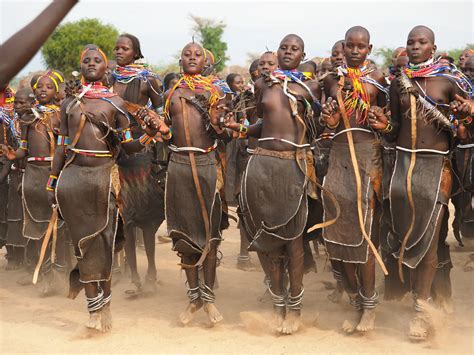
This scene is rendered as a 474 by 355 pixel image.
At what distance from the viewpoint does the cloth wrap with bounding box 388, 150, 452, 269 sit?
5.55 metres

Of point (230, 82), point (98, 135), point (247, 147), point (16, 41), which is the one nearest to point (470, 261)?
point (247, 147)

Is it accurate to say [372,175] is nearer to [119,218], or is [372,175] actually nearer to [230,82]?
[119,218]

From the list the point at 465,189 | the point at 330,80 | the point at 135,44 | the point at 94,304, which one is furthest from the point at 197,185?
the point at 465,189

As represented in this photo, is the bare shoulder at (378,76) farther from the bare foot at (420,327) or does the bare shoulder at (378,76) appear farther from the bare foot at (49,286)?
the bare foot at (49,286)

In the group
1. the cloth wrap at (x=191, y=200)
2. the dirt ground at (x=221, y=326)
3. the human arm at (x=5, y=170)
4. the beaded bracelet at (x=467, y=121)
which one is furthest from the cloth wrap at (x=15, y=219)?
the beaded bracelet at (x=467, y=121)

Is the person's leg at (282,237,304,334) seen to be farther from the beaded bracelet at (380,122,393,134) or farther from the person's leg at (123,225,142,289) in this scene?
the person's leg at (123,225,142,289)

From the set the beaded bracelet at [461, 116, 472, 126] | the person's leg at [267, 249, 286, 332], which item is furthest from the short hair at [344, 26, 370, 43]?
the person's leg at [267, 249, 286, 332]

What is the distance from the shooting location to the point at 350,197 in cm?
571

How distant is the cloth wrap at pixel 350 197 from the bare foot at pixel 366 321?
44 centimetres

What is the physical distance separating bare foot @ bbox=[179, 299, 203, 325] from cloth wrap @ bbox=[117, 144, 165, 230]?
4.50 ft

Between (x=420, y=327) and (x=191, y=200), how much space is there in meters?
2.19

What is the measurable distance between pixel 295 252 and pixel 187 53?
6.51 ft

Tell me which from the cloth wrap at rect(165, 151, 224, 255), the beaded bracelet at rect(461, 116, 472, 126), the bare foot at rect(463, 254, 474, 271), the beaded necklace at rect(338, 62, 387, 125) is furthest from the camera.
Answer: the bare foot at rect(463, 254, 474, 271)

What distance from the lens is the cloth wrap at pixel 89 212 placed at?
581 cm
